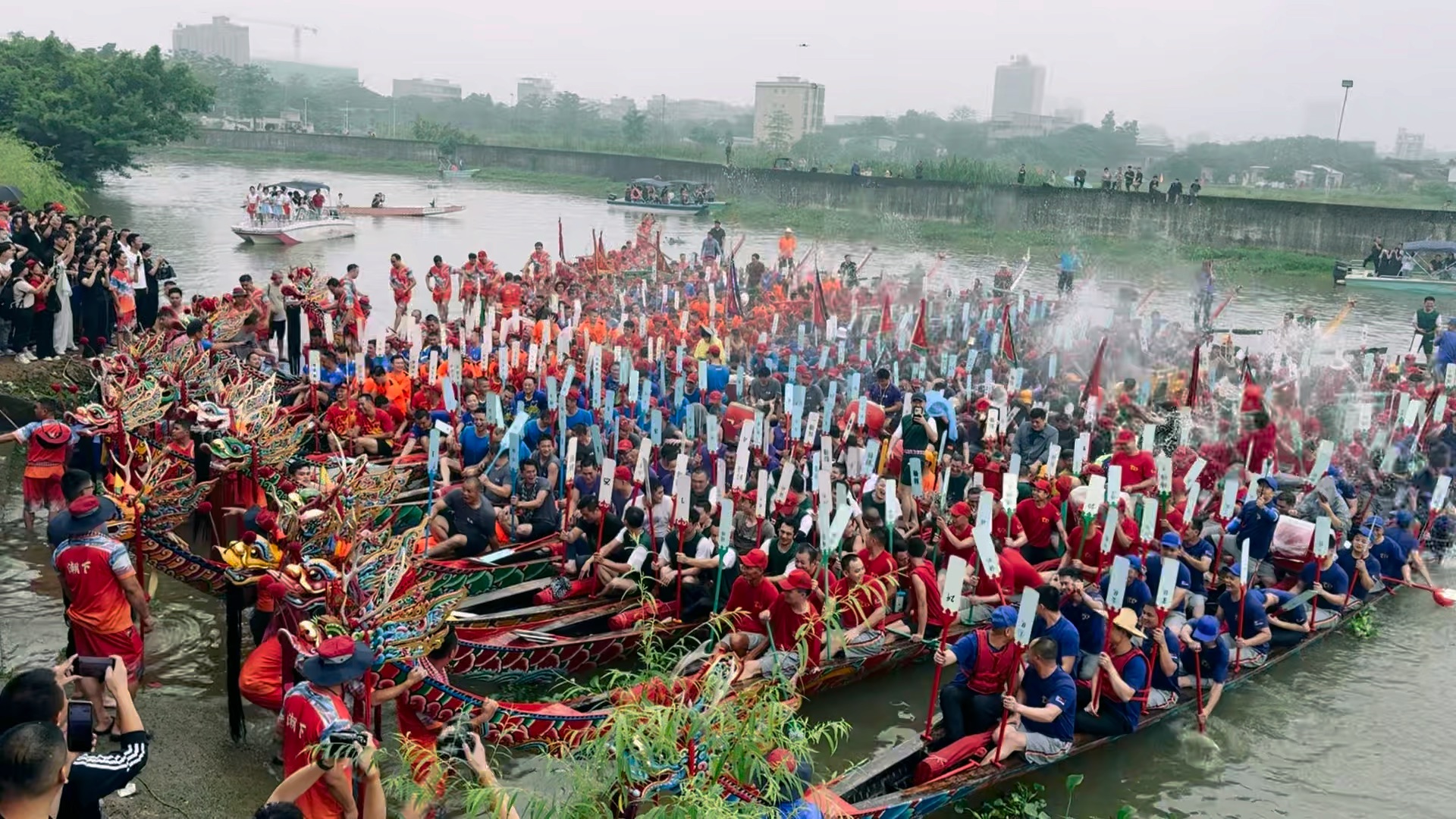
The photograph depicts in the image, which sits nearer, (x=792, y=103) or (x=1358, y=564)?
(x=1358, y=564)

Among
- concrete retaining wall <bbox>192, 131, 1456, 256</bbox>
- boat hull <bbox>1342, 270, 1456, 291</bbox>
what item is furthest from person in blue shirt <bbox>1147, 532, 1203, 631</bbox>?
concrete retaining wall <bbox>192, 131, 1456, 256</bbox>

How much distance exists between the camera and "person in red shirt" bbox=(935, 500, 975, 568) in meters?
8.39

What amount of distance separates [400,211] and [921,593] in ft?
119

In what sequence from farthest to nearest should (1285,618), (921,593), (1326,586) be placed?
1. (1326,586)
2. (1285,618)
3. (921,593)

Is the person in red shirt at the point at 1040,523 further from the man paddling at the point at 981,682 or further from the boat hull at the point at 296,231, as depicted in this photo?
the boat hull at the point at 296,231

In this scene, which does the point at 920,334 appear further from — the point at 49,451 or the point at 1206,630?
the point at 49,451

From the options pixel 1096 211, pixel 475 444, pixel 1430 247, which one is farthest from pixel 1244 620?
pixel 1096 211

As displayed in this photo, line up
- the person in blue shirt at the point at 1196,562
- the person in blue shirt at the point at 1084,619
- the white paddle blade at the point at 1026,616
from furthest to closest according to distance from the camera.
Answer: the person in blue shirt at the point at 1196,562, the person in blue shirt at the point at 1084,619, the white paddle blade at the point at 1026,616

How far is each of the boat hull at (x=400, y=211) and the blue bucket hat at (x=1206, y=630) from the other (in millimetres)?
33870

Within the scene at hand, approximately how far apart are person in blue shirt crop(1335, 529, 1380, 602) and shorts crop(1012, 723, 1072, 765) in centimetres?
412

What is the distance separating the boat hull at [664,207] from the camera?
4119 cm

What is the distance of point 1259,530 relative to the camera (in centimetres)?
884

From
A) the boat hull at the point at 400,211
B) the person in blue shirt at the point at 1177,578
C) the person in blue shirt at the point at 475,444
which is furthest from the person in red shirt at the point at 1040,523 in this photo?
the boat hull at the point at 400,211

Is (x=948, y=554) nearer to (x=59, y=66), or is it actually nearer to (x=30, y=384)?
(x=30, y=384)
